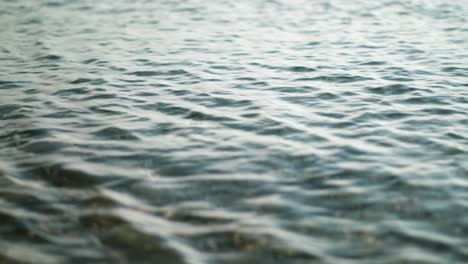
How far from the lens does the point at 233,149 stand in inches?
364

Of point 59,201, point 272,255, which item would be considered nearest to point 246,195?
point 272,255

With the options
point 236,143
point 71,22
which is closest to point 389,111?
point 236,143

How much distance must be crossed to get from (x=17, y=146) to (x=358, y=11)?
20415 mm

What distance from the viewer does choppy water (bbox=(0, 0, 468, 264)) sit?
645 centimetres

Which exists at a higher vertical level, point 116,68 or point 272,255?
point 116,68

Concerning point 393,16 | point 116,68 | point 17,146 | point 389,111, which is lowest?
point 17,146

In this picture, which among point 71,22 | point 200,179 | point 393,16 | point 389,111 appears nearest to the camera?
point 200,179

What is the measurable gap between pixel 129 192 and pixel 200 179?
4.15ft

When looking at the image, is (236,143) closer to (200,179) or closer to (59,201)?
(200,179)

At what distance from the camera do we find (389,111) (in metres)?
11.3

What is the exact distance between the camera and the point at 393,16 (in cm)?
2341

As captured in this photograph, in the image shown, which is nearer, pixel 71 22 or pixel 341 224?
pixel 341 224

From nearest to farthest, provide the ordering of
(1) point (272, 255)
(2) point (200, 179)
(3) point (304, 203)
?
(1) point (272, 255), (3) point (304, 203), (2) point (200, 179)

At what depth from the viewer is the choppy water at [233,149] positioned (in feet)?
21.2
